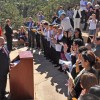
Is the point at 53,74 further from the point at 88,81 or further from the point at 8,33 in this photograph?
the point at 88,81

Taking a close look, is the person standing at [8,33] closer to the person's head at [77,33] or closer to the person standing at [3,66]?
the person's head at [77,33]

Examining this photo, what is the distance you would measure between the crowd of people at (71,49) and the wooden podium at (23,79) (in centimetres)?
30

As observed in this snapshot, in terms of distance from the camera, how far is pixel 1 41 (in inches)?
320

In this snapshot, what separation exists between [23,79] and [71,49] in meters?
1.54

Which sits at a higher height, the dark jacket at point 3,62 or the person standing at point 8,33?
the dark jacket at point 3,62

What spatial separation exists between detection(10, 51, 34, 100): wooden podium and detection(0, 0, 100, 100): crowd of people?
30 centimetres

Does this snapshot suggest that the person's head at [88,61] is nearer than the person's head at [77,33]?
Yes

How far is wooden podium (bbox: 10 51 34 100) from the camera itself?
7.89 meters

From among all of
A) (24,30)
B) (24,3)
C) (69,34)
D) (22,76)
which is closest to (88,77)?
(22,76)

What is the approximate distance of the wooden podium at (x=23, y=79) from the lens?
311 inches

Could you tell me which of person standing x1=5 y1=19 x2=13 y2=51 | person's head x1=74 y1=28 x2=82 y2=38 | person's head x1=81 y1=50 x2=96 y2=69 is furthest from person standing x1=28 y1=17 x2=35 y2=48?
person's head x1=81 y1=50 x2=96 y2=69

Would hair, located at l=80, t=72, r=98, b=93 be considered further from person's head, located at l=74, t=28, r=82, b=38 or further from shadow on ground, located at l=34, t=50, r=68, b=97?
person's head, located at l=74, t=28, r=82, b=38

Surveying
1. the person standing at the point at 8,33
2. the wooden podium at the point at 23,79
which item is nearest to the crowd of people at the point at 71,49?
the person standing at the point at 8,33

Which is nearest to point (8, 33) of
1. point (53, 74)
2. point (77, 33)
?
point (53, 74)
